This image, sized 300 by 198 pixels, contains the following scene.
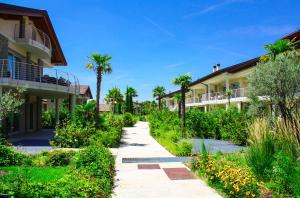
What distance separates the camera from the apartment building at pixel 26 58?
20297mm

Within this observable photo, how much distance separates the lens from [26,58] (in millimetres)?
26156

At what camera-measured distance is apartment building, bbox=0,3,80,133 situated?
20297 mm

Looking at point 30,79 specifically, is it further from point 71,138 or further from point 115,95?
point 115,95

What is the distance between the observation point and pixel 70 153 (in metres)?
13.2

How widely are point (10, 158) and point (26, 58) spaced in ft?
50.0

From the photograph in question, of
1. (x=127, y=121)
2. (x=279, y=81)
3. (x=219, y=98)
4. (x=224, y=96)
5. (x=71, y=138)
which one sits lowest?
(x=71, y=138)

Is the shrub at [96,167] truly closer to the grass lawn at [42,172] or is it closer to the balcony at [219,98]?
the grass lawn at [42,172]

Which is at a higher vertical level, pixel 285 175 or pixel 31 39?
pixel 31 39

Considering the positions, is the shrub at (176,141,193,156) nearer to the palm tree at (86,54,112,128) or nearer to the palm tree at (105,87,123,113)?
the palm tree at (86,54,112,128)

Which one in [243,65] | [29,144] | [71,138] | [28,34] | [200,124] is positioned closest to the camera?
[71,138]

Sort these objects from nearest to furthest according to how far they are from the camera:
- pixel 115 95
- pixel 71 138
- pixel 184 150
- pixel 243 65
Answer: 1. pixel 184 150
2. pixel 71 138
3. pixel 243 65
4. pixel 115 95

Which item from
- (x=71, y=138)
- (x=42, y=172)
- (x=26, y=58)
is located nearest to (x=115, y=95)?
(x=26, y=58)

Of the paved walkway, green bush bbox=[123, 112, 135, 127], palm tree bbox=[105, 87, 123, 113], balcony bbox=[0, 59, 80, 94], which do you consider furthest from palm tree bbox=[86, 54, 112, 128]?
palm tree bbox=[105, 87, 123, 113]

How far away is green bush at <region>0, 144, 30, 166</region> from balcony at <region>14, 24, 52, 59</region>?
12.6 metres
